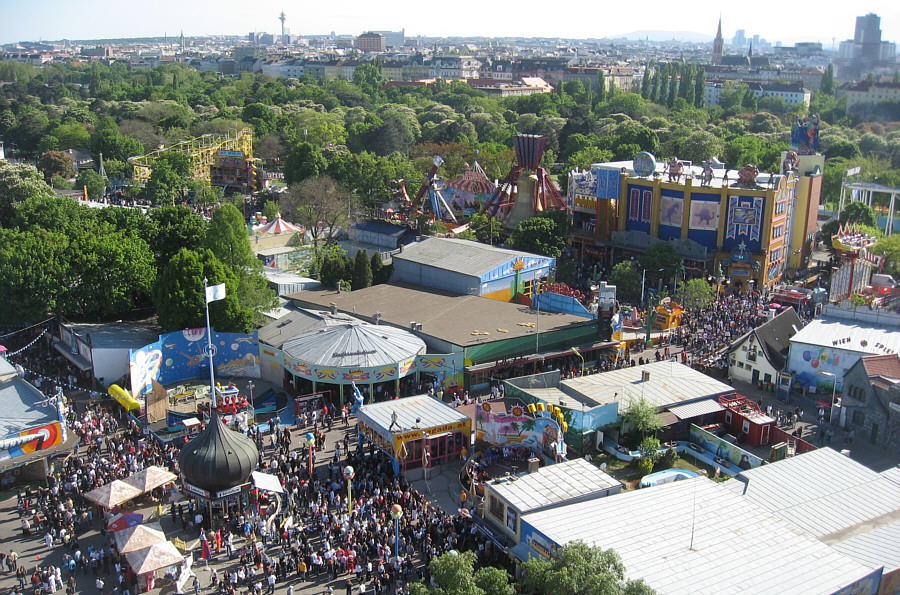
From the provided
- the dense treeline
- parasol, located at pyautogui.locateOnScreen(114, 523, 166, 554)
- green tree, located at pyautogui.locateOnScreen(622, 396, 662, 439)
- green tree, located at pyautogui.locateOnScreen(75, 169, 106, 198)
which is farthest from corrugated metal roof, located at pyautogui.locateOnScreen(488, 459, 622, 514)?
green tree, located at pyautogui.locateOnScreen(75, 169, 106, 198)

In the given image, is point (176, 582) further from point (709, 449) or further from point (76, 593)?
point (709, 449)

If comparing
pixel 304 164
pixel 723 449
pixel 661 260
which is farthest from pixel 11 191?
pixel 723 449

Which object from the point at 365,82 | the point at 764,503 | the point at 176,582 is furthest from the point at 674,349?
the point at 365,82

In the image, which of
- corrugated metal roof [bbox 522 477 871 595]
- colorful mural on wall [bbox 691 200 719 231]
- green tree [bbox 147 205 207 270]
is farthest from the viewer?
colorful mural on wall [bbox 691 200 719 231]

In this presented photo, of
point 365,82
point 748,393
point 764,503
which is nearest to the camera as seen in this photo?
point 764,503

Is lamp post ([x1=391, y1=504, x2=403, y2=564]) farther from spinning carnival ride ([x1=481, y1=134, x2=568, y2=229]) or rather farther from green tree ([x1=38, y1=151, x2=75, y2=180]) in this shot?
green tree ([x1=38, y1=151, x2=75, y2=180])

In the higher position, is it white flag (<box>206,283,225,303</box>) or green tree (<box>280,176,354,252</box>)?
white flag (<box>206,283,225,303</box>)

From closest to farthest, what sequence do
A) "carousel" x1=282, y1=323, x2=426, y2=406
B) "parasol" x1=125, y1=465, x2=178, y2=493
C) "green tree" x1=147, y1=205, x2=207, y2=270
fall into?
"parasol" x1=125, y1=465, x2=178, y2=493 → "carousel" x1=282, y1=323, x2=426, y2=406 → "green tree" x1=147, y1=205, x2=207, y2=270
